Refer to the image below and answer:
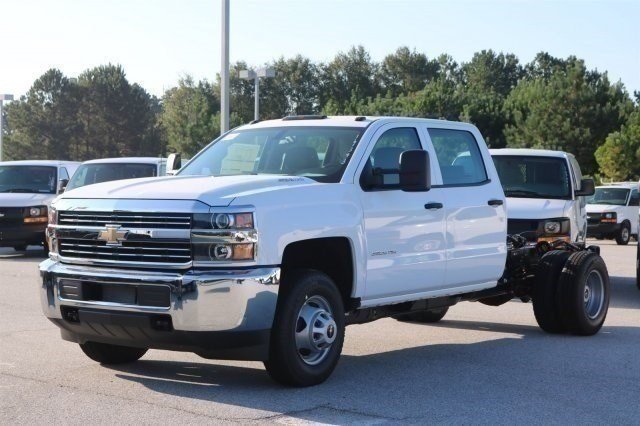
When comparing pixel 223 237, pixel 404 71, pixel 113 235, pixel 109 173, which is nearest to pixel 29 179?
pixel 109 173

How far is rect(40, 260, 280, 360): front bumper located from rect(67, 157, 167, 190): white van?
1236 cm

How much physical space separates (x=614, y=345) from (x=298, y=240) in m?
4.06

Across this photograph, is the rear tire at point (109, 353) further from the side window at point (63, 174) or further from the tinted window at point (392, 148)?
the side window at point (63, 174)

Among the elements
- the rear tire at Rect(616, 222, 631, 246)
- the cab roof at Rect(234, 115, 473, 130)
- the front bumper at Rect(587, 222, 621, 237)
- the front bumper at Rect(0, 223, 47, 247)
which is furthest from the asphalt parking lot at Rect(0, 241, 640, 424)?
the rear tire at Rect(616, 222, 631, 246)

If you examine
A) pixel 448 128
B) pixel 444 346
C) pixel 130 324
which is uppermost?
pixel 448 128

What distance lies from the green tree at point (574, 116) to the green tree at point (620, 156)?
546 cm

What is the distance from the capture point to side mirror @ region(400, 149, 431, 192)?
821 centimetres

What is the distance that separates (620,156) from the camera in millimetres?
51406

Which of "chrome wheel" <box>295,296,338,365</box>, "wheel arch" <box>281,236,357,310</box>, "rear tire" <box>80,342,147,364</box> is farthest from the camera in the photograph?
"rear tire" <box>80,342,147,364</box>

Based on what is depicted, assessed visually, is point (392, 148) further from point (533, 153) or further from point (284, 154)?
point (533, 153)

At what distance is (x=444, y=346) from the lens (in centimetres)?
1003

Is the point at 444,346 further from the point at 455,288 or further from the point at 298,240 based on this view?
the point at 298,240

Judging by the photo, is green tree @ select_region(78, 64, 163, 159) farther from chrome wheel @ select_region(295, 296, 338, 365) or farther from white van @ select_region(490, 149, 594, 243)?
chrome wheel @ select_region(295, 296, 338, 365)

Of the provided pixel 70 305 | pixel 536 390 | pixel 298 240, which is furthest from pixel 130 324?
pixel 536 390
